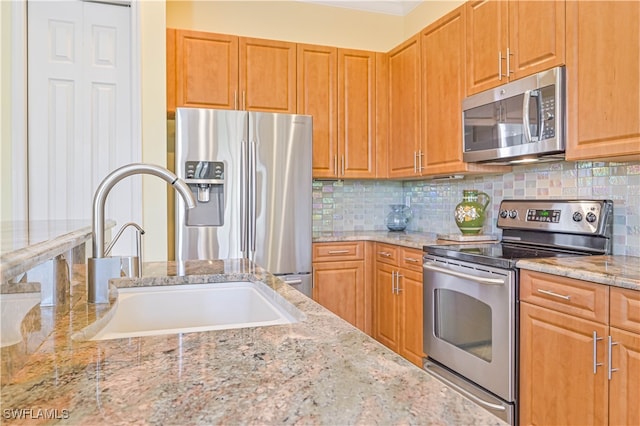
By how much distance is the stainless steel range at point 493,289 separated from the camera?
78.2 inches

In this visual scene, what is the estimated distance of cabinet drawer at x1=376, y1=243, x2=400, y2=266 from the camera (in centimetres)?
304

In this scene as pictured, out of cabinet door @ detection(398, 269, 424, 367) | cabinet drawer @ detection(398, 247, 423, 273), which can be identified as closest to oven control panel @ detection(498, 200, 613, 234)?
cabinet drawer @ detection(398, 247, 423, 273)

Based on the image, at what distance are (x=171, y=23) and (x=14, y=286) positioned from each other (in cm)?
327

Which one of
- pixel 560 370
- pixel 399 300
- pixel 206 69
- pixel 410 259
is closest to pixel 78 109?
pixel 206 69

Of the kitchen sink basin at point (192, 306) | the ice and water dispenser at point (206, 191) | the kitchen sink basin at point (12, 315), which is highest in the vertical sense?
the ice and water dispenser at point (206, 191)

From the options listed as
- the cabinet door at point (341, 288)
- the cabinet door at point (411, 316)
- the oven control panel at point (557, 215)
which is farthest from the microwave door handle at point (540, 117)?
the cabinet door at point (341, 288)

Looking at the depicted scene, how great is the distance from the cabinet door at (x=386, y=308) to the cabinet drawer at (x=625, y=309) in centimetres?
158

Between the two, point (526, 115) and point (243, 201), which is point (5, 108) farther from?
point (526, 115)

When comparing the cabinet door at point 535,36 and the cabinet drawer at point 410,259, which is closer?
the cabinet door at point 535,36

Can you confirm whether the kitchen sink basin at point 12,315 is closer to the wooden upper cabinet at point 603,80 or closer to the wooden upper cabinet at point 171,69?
the wooden upper cabinet at point 603,80

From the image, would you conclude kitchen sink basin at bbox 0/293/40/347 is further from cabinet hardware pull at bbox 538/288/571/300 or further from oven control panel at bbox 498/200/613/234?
oven control panel at bbox 498/200/613/234

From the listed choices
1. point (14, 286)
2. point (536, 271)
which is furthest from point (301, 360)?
point (536, 271)

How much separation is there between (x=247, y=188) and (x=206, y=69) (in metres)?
0.95

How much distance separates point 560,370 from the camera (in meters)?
1.73
